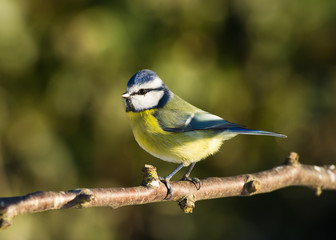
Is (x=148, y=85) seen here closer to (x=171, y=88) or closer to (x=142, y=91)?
(x=142, y=91)

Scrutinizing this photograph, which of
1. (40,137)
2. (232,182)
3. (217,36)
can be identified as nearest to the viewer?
(232,182)

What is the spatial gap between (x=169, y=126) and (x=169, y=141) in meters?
0.07

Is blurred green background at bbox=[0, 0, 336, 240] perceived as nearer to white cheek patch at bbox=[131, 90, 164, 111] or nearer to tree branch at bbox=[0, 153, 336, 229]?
white cheek patch at bbox=[131, 90, 164, 111]

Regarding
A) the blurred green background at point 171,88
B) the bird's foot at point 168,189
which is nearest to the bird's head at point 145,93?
the bird's foot at point 168,189

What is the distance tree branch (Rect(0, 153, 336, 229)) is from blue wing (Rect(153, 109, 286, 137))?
0.22 metres

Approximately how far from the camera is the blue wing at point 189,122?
1731 mm

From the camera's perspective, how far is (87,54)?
7.97ft

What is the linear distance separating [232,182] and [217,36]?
4.18 ft

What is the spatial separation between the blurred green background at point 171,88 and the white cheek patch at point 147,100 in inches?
22.6

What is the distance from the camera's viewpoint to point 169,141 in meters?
1.70

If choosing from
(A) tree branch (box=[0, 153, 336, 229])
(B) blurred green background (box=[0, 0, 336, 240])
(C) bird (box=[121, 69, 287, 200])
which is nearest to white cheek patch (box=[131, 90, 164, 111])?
(C) bird (box=[121, 69, 287, 200])

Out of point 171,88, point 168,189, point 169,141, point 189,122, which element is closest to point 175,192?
point 168,189

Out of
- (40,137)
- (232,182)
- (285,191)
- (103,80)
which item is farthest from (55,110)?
(285,191)

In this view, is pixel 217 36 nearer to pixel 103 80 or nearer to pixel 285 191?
pixel 103 80
